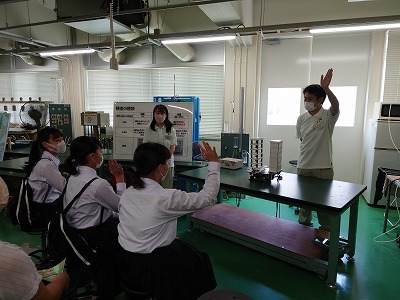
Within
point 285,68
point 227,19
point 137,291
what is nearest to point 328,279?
point 137,291

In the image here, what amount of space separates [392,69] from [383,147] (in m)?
1.19

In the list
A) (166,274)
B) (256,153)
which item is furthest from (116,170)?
(256,153)

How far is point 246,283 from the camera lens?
7.53 ft

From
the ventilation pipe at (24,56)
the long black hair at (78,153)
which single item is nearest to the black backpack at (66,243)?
the long black hair at (78,153)

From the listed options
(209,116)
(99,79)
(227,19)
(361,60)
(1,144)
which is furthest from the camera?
(99,79)

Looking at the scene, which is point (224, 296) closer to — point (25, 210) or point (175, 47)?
point (25, 210)

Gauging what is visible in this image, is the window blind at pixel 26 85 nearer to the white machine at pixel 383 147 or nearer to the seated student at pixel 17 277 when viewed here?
the seated student at pixel 17 277

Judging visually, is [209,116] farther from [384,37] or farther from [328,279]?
[328,279]

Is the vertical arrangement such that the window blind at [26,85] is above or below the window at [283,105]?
above

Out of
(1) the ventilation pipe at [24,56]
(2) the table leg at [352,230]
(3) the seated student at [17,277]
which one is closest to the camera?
(3) the seated student at [17,277]

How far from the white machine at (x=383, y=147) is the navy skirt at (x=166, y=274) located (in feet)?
11.8

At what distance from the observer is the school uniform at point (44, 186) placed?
2.23 meters

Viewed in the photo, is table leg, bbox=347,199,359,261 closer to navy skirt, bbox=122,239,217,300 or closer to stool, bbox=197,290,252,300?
navy skirt, bbox=122,239,217,300

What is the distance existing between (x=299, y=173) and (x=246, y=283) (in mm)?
1285
